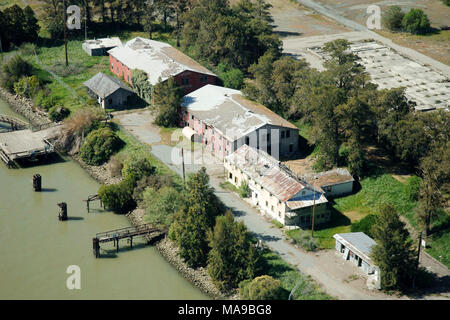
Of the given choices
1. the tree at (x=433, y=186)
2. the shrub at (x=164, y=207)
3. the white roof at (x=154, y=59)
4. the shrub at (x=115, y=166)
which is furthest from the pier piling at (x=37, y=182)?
the tree at (x=433, y=186)

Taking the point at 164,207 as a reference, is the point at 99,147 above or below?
above

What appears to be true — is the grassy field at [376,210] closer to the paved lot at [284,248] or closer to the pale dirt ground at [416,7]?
the paved lot at [284,248]

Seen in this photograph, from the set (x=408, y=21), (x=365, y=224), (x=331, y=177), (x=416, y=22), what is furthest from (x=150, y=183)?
(x=408, y=21)

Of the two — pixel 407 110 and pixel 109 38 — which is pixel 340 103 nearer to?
pixel 407 110

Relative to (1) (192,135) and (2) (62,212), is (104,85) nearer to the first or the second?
(1) (192,135)

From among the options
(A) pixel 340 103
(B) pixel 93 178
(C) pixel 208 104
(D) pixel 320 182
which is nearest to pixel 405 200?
(D) pixel 320 182
